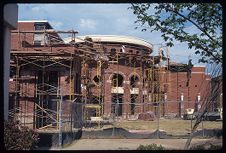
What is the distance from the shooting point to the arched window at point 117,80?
4488 centimetres

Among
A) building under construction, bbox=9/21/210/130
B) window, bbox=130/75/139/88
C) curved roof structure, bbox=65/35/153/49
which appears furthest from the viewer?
curved roof structure, bbox=65/35/153/49

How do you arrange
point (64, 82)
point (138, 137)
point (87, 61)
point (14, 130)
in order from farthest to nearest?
point (87, 61) < point (64, 82) < point (138, 137) < point (14, 130)

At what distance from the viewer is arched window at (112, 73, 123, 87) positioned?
44875 mm

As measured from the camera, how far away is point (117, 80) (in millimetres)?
44906

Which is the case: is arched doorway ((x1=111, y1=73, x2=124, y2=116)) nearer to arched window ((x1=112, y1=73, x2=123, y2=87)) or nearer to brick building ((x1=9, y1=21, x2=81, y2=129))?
arched window ((x1=112, y1=73, x2=123, y2=87))

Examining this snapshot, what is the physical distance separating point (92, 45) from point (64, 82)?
785 cm

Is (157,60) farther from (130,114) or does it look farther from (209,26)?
(209,26)

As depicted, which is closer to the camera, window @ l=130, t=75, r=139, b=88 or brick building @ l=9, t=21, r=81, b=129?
brick building @ l=9, t=21, r=81, b=129

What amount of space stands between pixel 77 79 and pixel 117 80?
15.0m

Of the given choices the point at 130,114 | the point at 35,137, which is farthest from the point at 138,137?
the point at 130,114

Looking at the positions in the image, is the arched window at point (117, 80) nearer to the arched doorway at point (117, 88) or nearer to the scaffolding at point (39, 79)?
the arched doorway at point (117, 88)

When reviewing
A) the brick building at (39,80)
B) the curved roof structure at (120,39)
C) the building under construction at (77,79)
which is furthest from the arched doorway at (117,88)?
the brick building at (39,80)

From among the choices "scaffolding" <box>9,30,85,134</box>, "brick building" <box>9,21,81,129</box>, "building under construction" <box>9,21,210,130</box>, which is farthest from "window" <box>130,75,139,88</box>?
"scaffolding" <box>9,30,85,134</box>

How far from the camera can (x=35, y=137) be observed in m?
11.7
